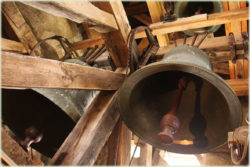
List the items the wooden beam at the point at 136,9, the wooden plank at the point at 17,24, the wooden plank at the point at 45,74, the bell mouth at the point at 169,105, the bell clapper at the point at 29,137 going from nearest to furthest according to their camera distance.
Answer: the wooden plank at the point at 45,74 → the bell mouth at the point at 169,105 → the bell clapper at the point at 29,137 → the wooden plank at the point at 17,24 → the wooden beam at the point at 136,9

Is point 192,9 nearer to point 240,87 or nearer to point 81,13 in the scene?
point 240,87

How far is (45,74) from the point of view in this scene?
857mm

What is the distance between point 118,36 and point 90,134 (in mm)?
776

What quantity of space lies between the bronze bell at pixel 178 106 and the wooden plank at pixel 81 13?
0.43 m

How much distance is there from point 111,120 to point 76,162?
1.26ft

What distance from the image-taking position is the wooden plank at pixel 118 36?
5.02ft

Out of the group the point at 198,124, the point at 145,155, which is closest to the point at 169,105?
the point at 198,124

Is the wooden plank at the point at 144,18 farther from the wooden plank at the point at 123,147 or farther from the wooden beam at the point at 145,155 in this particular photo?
the wooden plank at the point at 123,147

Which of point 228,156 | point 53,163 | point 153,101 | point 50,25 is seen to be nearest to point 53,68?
point 53,163

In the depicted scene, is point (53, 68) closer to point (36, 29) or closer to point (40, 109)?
point (40, 109)

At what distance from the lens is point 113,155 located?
151 cm

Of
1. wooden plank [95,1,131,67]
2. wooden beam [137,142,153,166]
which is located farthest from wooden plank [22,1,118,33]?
wooden beam [137,142,153,166]

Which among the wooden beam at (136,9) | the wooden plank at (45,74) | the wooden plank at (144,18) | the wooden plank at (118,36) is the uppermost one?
the wooden beam at (136,9)

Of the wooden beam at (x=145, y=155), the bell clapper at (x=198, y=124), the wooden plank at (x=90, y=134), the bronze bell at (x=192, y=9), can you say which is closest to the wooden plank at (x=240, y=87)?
the bronze bell at (x=192, y=9)
